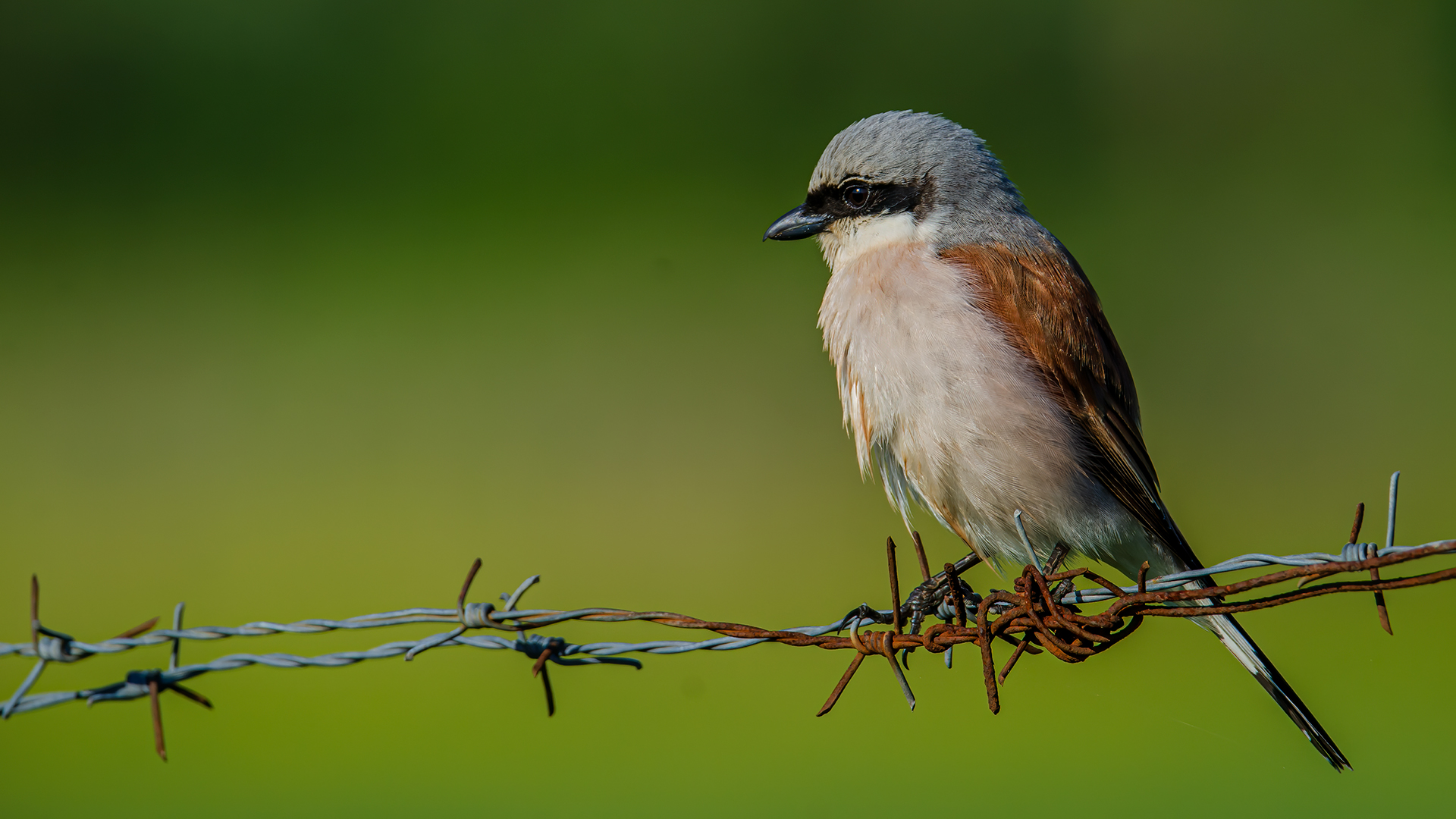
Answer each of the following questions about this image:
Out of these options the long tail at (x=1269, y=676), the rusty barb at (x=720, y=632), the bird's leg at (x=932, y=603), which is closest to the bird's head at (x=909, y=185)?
the bird's leg at (x=932, y=603)

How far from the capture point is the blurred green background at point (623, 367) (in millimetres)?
6777

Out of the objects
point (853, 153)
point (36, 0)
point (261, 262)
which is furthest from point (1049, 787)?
point (36, 0)

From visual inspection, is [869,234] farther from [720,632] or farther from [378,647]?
[378,647]

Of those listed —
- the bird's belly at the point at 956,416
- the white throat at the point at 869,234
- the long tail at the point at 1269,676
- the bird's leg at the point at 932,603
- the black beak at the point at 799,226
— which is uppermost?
the black beak at the point at 799,226

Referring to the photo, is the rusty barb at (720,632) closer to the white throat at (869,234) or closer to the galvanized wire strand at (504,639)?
the galvanized wire strand at (504,639)

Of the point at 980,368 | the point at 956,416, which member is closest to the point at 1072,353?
the point at 980,368

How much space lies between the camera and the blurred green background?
678cm

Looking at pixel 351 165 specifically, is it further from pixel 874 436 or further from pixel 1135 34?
pixel 874 436

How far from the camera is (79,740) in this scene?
277 inches

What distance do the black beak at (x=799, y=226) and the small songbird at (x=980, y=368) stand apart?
0.09 feet

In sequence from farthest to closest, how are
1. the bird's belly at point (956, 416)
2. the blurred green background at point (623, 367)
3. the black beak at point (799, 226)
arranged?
the blurred green background at point (623, 367)
the black beak at point (799, 226)
the bird's belly at point (956, 416)

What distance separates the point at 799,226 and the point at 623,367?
7131mm

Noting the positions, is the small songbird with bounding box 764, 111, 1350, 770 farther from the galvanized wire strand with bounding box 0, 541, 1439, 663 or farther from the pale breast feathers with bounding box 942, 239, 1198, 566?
the galvanized wire strand with bounding box 0, 541, 1439, 663

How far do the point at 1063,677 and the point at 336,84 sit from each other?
39.3ft
